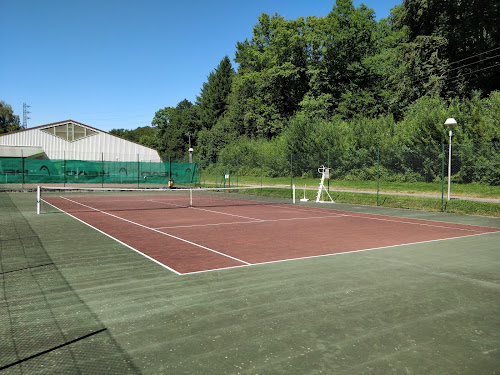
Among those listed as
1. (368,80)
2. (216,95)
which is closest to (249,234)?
(368,80)

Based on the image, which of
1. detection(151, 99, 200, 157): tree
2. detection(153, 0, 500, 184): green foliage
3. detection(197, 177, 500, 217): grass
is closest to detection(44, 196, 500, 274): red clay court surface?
detection(197, 177, 500, 217): grass

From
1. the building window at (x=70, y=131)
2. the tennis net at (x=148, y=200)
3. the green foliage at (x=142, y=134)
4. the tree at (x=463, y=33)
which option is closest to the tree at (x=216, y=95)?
the green foliage at (x=142, y=134)

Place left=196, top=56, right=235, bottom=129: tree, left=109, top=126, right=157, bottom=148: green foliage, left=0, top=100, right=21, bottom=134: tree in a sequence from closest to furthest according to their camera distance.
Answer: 1. left=196, top=56, right=235, bottom=129: tree
2. left=0, top=100, right=21, bottom=134: tree
3. left=109, top=126, right=157, bottom=148: green foliage

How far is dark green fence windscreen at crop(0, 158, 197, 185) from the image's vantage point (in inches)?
1483

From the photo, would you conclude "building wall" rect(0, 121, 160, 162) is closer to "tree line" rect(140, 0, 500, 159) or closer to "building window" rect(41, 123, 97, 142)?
"building window" rect(41, 123, 97, 142)

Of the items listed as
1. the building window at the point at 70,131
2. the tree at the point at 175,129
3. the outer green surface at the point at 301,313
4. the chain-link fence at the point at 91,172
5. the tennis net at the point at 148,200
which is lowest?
the tennis net at the point at 148,200

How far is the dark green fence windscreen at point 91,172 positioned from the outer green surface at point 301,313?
29.8 metres

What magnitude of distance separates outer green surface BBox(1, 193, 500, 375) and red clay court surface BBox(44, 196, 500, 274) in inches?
29.8

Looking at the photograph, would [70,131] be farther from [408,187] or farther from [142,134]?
[142,134]

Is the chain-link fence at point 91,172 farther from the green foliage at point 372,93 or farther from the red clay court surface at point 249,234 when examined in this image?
the red clay court surface at point 249,234

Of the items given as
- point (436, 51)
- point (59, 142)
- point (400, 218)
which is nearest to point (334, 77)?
point (436, 51)

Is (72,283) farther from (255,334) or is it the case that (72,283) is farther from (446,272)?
(446,272)

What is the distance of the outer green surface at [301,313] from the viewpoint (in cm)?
369

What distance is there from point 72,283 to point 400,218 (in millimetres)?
12802
